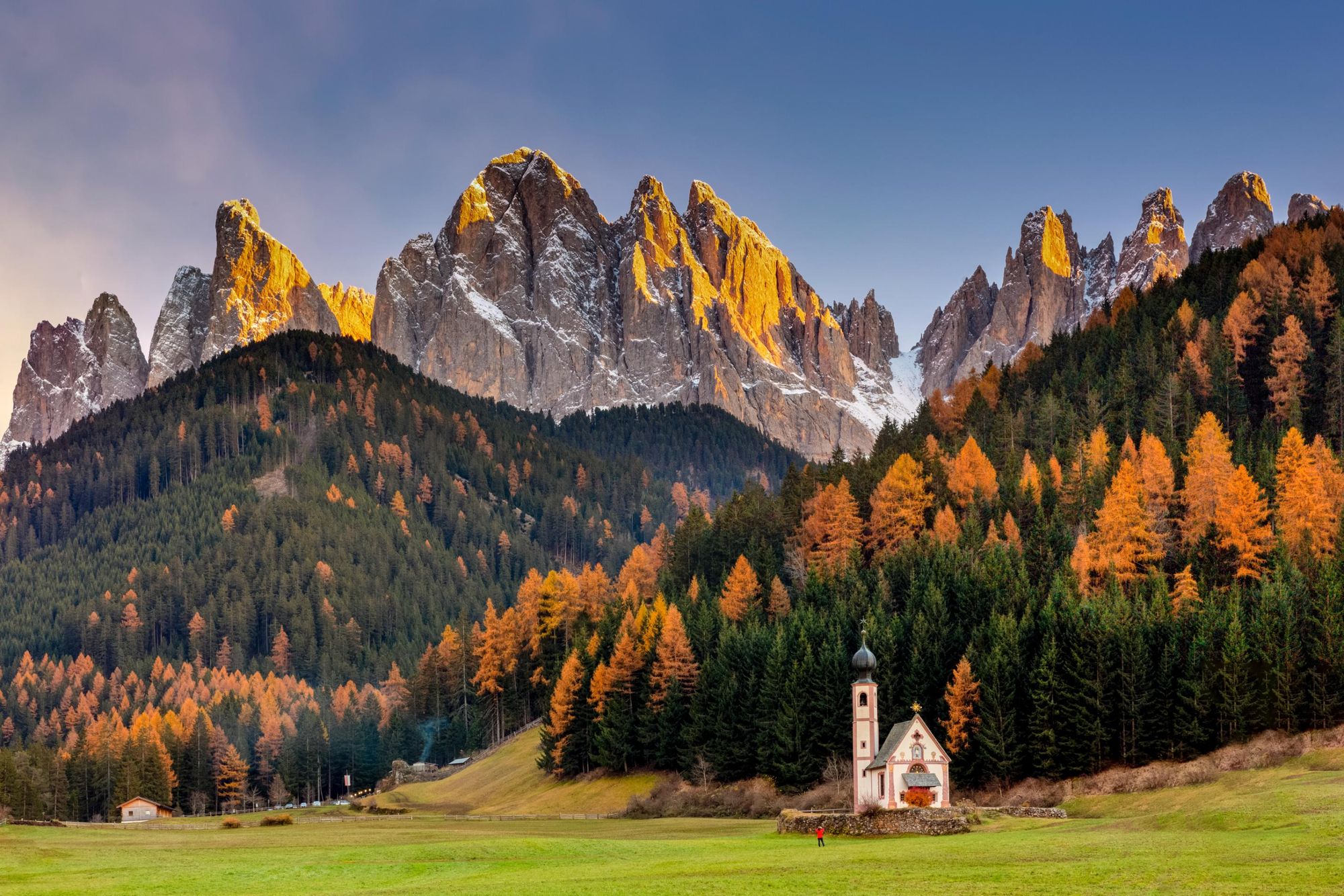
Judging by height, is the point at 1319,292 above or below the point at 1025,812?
above

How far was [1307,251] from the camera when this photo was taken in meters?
144

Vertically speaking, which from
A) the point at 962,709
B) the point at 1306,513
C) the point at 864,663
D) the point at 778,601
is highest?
the point at 1306,513

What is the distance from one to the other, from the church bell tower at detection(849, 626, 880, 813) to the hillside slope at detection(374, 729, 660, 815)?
2582cm

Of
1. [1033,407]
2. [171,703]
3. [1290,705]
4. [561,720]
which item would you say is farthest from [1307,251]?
[171,703]

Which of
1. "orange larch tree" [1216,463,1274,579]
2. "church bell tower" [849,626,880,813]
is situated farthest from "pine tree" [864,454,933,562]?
"church bell tower" [849,626,880,813]

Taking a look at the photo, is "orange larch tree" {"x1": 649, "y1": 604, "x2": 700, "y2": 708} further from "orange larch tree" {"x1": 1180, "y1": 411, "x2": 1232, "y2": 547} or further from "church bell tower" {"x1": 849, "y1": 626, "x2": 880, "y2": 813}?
"orange larch tree" {"x1": 1180, "y1": 411, "x2": 1232, "y2": 547}

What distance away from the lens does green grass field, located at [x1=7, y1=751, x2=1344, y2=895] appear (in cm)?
4028

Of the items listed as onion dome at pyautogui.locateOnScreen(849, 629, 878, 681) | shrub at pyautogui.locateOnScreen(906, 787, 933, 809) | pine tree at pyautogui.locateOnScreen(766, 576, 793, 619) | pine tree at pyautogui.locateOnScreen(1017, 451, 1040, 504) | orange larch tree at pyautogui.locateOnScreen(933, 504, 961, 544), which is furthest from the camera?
pine tree at pyautogui.locateOnScreen(766, 576, 793, 619)

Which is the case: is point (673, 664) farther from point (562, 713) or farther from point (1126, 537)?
point (1126, 537)

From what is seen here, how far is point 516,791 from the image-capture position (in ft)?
368

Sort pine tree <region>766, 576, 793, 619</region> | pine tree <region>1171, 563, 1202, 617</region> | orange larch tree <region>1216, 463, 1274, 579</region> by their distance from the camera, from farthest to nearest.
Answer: pine tree <region>766, 576, 793, 619</region> → orange larch tree <region>1216, 463, 1274, 579</region> → pine tree <region>1171, 563, 1202, 617</region>

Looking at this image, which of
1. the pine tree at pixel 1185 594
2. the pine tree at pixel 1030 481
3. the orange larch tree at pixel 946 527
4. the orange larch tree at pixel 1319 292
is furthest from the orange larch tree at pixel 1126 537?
the orange larch tree at pixel 1319 292

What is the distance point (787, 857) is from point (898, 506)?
6595cm

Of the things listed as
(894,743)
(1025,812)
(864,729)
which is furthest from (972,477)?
(1025,812)
